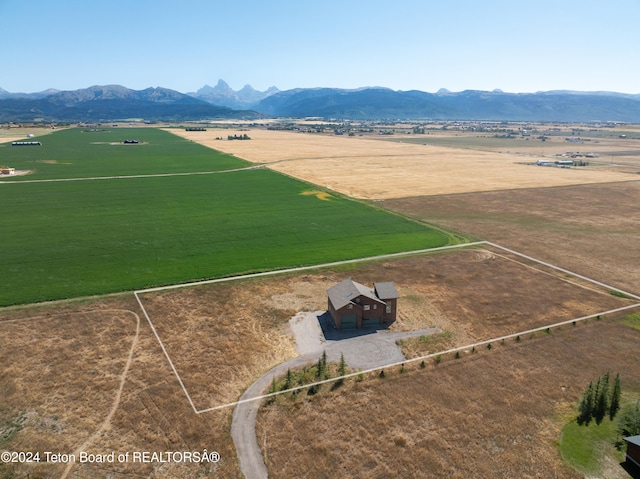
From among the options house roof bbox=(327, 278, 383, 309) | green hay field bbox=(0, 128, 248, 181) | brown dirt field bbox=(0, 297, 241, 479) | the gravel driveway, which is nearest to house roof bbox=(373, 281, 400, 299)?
house roof bbox=(327, 278, 383, 309)

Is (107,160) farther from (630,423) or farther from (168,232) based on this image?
(630,423)

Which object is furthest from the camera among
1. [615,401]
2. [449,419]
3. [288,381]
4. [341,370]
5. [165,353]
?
[165,353]

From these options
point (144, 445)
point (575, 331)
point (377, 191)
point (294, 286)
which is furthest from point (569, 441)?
point (377, 191)

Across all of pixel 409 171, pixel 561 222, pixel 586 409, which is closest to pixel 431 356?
pixel 586 409

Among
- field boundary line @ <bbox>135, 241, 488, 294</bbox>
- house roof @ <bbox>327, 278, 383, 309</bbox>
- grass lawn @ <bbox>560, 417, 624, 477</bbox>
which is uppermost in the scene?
house roof @ <bbox>327, 278, 383, 309</bbox>

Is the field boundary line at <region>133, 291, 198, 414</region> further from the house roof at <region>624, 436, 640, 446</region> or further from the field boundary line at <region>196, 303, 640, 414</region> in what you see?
the house roof at <region>624, 436, 640, 446</region>

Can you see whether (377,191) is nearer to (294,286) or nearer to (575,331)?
(294,286)
